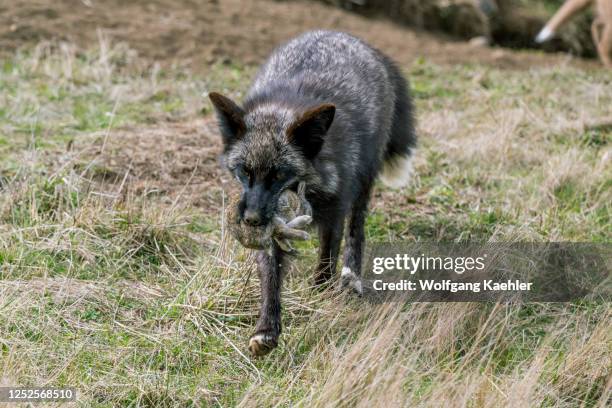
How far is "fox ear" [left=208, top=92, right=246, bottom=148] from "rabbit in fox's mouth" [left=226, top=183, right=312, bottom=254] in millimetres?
432

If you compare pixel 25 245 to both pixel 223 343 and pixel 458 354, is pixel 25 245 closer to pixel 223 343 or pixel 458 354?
pixel 223 343

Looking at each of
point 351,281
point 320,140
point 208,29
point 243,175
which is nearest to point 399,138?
point 351,281

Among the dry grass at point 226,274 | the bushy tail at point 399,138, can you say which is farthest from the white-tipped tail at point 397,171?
the dry grass at point 226,274

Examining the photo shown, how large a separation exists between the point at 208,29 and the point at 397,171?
220 inches

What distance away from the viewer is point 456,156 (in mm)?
7812

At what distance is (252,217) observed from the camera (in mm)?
4418

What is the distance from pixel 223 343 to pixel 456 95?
19.4 feet

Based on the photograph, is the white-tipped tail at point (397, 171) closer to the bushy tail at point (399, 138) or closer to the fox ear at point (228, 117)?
the bushy tail at point (399, 138)

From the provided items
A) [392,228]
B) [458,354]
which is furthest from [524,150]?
[458,354]

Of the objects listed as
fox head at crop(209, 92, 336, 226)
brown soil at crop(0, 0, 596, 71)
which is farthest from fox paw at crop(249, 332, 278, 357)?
brown soil at crop(0, 0, 596, 71)

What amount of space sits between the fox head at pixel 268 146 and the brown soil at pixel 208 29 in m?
5.66

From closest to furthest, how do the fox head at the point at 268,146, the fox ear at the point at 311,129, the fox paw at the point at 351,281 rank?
the fox head at the point at 268,146 < the fox ear at the point at 311,129 < the fox paw at the point at 351,281

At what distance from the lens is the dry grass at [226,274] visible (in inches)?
A: 174

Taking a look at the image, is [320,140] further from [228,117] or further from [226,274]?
[226,274]
